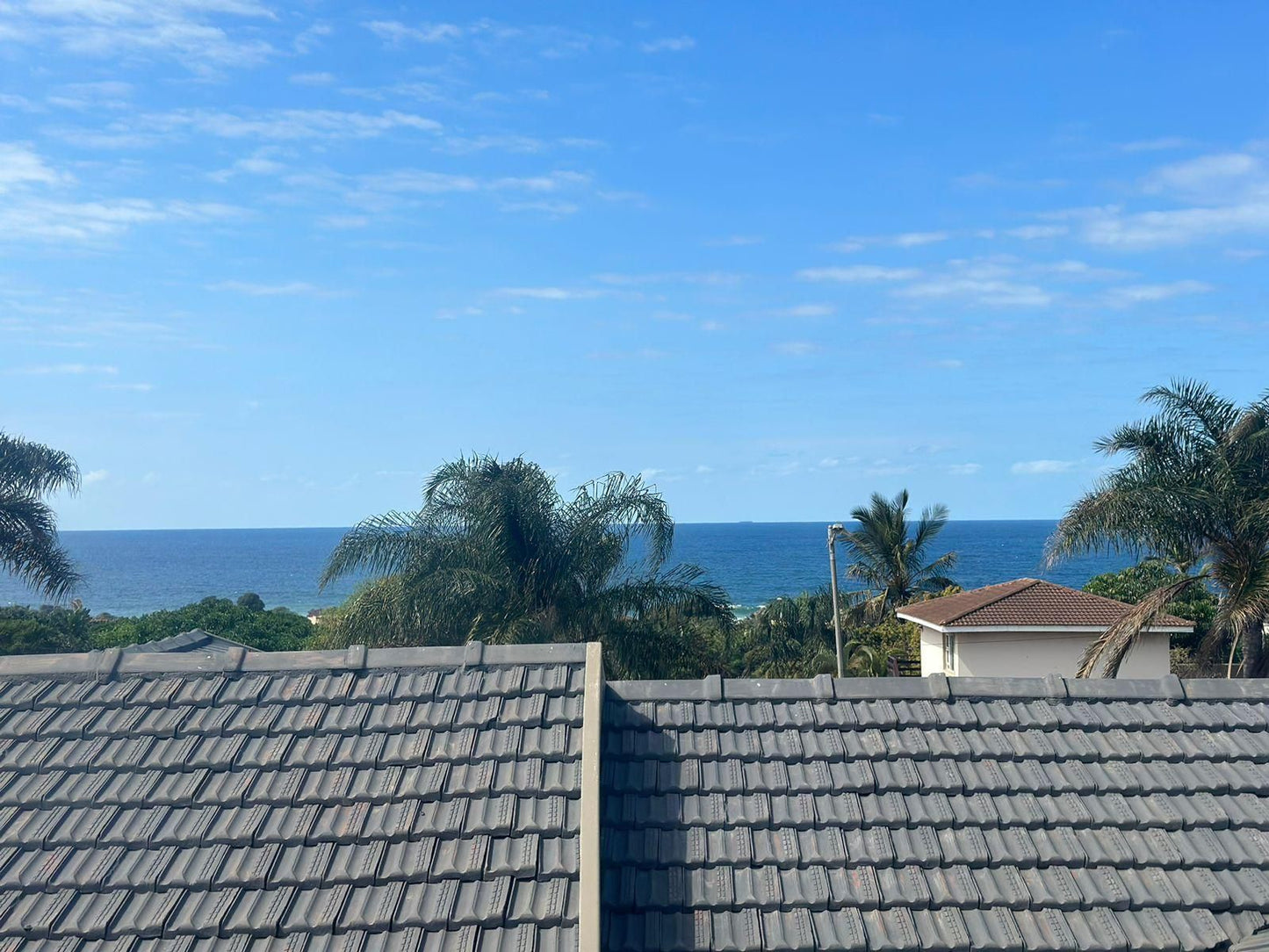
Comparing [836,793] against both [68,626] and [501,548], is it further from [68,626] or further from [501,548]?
[68,626]

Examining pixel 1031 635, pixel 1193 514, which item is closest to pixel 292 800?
pixel 1193 514

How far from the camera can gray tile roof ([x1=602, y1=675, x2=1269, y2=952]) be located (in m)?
5.17

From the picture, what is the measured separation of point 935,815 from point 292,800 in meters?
3.54

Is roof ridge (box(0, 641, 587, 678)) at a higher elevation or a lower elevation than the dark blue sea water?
higher

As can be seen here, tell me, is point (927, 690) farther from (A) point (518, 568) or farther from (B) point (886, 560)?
(B) point (886, 560)

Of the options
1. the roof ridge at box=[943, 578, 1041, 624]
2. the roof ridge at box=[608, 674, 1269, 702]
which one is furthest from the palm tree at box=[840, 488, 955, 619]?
the roof ridge at box=[608, 674, 1269, 702]

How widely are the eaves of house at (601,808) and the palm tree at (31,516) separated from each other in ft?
51.4

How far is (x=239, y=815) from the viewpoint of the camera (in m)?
5.63

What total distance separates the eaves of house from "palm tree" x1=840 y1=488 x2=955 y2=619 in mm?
32396

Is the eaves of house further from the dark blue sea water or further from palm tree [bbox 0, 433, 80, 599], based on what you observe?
the dark blue sea water

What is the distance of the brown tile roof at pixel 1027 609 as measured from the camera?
79.0 feet

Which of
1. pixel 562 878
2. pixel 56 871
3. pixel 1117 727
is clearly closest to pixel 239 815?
pixel 56 871

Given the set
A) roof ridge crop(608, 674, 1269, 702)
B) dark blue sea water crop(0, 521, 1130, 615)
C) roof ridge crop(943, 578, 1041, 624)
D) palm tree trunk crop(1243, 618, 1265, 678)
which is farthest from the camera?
dark blue sea water crop(0, 521, 1130, 615)

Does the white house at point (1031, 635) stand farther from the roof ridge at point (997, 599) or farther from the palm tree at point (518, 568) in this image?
the palm tree at point (518, 568)
